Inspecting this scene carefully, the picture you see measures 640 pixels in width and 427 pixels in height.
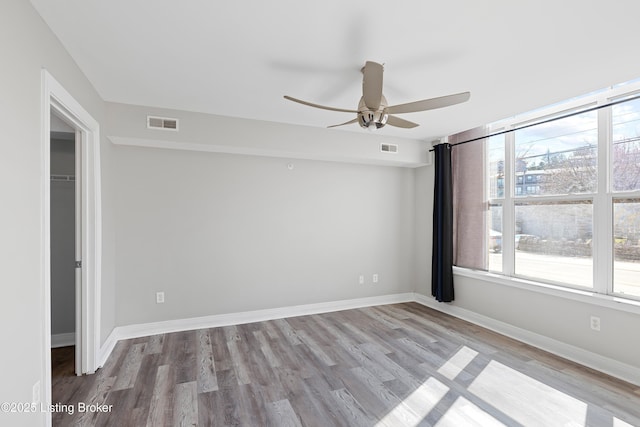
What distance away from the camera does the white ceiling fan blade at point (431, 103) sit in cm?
220

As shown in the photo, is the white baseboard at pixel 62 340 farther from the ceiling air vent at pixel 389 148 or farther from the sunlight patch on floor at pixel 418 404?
the ceiling air vent at pixel 389 148

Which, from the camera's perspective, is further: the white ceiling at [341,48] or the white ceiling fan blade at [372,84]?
the white ceiling fan blade at [372,84]

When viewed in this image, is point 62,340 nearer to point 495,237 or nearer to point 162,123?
point 162,123

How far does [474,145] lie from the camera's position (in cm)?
413

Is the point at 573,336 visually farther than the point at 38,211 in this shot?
Yes

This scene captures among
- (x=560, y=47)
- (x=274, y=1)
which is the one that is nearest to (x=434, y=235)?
(x=560, y=47)

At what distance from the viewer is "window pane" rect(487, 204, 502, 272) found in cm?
391

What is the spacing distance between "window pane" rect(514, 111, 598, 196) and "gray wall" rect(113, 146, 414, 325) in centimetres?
175

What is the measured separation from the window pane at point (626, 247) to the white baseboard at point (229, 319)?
272cm

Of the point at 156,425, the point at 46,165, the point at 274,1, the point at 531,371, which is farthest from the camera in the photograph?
the point at 531,371

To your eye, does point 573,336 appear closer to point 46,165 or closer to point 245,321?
point 245,321

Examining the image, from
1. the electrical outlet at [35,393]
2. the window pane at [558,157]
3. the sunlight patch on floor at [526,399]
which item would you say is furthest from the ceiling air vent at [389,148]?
the electrical outlet at [35,393]

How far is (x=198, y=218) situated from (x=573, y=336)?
427cm

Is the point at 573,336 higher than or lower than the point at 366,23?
lower
